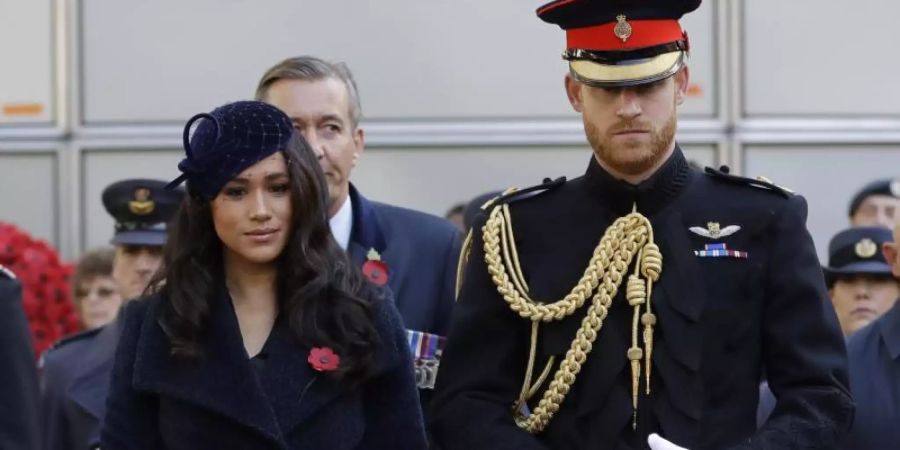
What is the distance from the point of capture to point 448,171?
28.7ft

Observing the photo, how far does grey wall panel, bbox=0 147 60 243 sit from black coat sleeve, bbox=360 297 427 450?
4.61 m

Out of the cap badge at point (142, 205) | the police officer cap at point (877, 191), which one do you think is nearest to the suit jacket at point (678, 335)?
the cap badge at point (142, 205)

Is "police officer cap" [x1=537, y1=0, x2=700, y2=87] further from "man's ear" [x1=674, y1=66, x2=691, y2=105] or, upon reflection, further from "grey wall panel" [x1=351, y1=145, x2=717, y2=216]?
"grey wall panel" [x1=351, y1=145, x2=717, y2=216]

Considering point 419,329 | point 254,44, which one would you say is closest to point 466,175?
point 254,44

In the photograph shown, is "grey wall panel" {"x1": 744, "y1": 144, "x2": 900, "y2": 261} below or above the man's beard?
below

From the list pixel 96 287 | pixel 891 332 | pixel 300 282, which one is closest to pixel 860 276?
pixel 891 332

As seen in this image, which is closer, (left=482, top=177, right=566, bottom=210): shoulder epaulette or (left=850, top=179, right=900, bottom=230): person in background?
(left=482, top=177, right=566, bottom=210): shoulder epaulette

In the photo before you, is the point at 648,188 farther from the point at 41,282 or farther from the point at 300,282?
the point at 41,282

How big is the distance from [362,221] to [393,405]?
0.96m

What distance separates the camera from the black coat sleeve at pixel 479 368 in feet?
13.9

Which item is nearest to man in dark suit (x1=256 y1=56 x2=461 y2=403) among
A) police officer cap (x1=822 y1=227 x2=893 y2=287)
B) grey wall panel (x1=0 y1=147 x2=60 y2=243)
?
police officer cap (x1=822 y1=227 x2=893 y2=287)

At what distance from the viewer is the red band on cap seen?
167 inches

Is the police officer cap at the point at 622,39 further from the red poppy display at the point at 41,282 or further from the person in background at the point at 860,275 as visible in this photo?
the red poppy display at the point at 41,282

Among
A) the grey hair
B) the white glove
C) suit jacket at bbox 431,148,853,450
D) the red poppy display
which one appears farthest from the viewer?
the red poppy display
